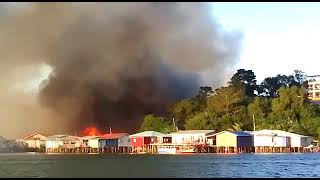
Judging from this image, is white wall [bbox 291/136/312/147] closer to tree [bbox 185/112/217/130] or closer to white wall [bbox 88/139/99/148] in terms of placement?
tree [bbox 185/112/217/130]

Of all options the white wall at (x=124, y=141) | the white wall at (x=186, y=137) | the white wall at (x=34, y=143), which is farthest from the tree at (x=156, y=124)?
the white wall at (x=34, y=143)

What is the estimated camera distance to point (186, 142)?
146 ft

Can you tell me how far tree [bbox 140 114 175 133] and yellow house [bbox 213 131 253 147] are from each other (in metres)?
5.92

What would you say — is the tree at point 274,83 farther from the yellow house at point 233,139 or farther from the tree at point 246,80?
the yellow house at point 233,139

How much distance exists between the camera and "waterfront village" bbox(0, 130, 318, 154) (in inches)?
1651

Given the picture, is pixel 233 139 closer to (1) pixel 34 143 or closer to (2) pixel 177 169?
(2) pixel 177 169

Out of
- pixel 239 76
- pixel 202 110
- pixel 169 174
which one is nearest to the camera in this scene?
pixel 169 174

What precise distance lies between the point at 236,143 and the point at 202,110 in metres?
6.29

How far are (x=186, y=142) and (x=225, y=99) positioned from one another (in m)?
4.88

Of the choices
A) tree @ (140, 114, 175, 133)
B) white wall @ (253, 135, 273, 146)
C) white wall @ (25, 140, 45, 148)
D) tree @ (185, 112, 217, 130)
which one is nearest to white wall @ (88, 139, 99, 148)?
tree @ (140, 114, 175, 133)

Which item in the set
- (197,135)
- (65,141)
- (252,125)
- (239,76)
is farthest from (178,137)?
(65,141)

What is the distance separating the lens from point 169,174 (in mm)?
21062

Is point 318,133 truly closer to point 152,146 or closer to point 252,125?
point 252,125

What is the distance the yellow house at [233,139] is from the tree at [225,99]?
9.74 ft
